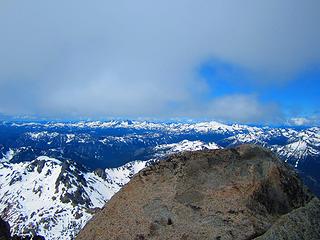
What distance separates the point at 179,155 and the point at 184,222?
11.0ft

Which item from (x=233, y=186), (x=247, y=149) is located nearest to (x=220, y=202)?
(x=233, y=186)

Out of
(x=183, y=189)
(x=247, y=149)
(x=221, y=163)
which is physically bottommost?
(x=183, y=189)

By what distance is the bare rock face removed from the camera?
12.6 metres

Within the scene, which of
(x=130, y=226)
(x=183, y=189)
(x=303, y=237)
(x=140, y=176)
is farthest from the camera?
(x=140, y=176)

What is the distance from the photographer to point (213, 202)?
13.6 m

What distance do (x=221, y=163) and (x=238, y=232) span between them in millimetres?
3354

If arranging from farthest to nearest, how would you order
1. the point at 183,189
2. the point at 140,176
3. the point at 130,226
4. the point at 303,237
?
the point at 140,176 < the point at 183,189 < the point at 130,226 < the point at 303,237

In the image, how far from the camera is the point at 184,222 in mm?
12914

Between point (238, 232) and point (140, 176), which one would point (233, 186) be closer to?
point (238, 232)

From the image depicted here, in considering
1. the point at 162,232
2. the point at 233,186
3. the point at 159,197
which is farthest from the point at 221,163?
the point at 162,232

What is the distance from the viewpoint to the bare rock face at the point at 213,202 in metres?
12.6

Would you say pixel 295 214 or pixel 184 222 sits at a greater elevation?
pixel 295 214

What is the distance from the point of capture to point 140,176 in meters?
15.3

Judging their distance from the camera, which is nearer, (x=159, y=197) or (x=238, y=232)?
(x=238, y=232)
